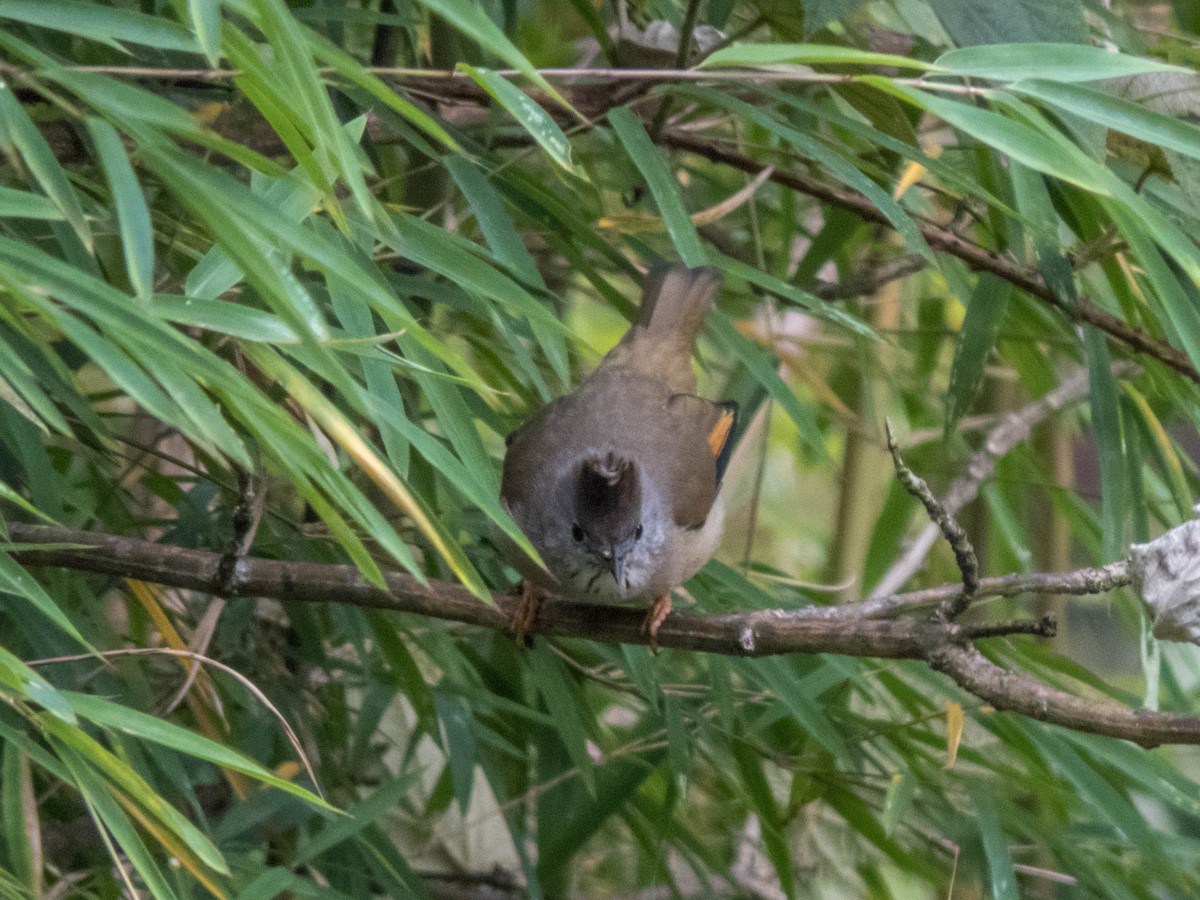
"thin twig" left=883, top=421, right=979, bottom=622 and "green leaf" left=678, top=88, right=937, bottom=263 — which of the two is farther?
"green leaf" left=678, top=88, right=937, bottom=263

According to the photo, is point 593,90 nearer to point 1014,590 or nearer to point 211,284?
point 211,284

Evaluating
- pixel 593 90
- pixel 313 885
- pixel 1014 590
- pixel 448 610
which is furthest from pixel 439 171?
pixel 1014 590

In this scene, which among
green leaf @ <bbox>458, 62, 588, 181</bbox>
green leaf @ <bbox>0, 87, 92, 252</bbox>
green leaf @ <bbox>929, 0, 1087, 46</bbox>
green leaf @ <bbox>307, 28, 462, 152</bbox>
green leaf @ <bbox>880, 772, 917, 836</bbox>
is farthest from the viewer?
green leaf @ <bbox>880, 772, 917, 836</bbox>

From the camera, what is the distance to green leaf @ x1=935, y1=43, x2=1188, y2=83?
68.8 inches

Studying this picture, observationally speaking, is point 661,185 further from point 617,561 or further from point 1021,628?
point 1021,628

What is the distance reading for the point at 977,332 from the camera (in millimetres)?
2652

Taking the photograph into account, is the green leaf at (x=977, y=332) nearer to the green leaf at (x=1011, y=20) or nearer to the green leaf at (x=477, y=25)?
the green leaf at (x=1011, y=20)

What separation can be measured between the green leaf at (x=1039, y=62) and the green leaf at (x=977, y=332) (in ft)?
2.90

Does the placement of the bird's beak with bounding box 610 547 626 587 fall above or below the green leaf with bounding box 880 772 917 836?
above

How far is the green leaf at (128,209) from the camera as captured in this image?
1409mm

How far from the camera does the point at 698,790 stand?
4.02m

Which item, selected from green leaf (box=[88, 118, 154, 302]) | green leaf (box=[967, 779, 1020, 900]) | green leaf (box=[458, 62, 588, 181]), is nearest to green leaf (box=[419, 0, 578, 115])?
green leaf (box=[458, 62, 588, 181])

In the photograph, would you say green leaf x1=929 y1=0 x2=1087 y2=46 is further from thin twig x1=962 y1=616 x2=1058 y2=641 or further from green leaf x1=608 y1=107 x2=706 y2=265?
thin twig x1=962 y1=616 x2=1058 y2=641

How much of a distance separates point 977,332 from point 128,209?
1.75 meters
